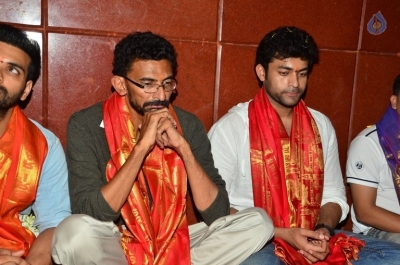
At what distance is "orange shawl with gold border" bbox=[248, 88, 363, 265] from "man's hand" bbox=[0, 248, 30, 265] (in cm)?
123

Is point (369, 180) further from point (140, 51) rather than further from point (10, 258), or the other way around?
point (10, 258)

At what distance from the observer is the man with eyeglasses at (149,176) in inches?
92.0

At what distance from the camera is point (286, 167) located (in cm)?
289

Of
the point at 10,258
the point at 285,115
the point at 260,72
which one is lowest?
the point at 10,258

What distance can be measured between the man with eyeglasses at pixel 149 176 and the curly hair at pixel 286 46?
2.02 feet

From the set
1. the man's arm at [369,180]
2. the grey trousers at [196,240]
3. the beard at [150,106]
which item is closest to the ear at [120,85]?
the beard at [150,106]

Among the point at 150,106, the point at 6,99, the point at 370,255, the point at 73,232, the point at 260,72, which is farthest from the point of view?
the point at 260,72

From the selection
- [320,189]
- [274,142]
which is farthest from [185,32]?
[320,189]

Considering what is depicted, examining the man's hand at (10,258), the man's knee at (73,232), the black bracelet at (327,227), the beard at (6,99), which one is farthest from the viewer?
the black bracelet at (327,227)

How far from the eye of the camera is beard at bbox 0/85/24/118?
7.54 feet

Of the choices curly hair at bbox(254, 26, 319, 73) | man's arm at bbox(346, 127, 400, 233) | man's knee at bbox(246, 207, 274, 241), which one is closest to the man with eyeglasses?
man's knee at bbox(246, 207, 274, 241)

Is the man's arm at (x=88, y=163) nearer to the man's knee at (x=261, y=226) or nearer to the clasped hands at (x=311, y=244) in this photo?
the man's knee at (x=261, y=226)

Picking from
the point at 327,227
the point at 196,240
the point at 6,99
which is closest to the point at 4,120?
the point at 6,99

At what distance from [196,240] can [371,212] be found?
106 cm
